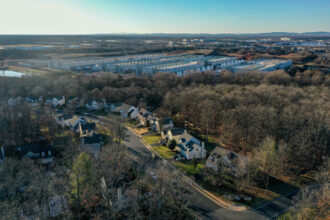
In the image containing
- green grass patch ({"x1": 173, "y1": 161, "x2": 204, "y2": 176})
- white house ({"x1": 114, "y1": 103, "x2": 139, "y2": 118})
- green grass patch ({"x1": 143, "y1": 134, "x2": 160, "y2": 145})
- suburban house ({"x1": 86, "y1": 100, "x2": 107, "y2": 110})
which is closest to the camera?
green grass patch ({"x1": 173, "y1": 161, "x2": 204, "y2": 176})

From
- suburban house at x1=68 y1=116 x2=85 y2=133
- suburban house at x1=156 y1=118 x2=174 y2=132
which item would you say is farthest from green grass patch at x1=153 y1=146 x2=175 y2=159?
suburban house at x1=68 y1=116 x2=85 y2=133

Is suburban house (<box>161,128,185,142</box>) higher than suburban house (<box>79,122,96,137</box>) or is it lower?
lower

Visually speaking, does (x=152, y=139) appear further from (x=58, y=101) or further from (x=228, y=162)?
(x=58, y=101)

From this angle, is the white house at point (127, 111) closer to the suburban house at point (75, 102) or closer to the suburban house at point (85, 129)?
the suburban house at point (75, 102)

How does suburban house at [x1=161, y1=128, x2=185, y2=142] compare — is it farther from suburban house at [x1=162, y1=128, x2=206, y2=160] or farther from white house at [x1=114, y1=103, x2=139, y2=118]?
white house at [x1=114, y1=103, x2=139, y2=118]

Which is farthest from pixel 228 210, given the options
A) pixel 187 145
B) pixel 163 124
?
pixel 163 124

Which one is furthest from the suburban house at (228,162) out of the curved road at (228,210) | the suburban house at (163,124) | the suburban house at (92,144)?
the suburban house at (92,144)
